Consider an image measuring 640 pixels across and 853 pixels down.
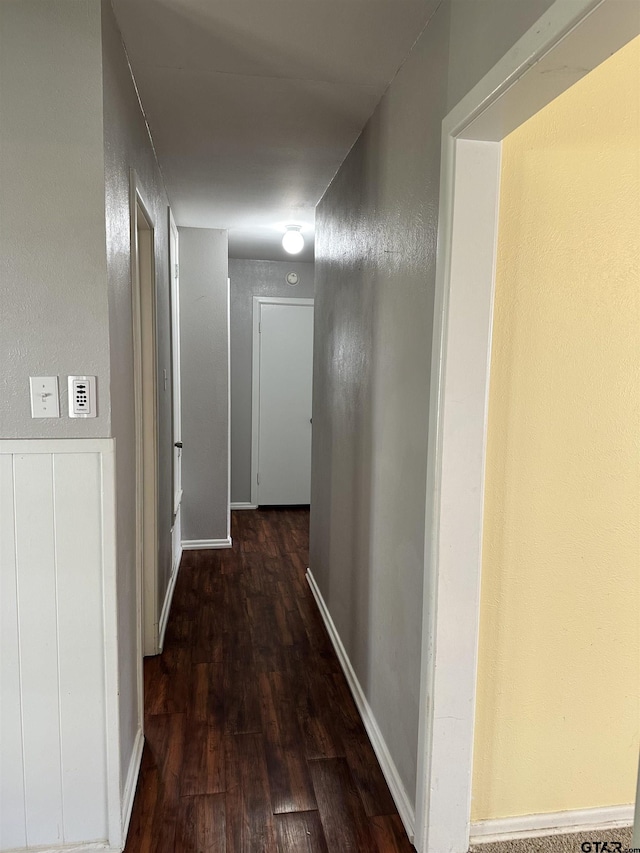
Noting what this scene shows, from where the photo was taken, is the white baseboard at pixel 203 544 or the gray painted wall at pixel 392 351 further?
the white baseboard at pixel 203 544

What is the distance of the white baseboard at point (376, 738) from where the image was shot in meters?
1.75

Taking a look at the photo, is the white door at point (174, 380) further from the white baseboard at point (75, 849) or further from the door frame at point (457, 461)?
the door frame at point (457, 461)

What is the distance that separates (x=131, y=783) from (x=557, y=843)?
128 centimetres

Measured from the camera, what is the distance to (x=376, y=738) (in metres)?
2.10

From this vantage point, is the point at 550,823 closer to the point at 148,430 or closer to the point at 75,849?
the point at 75,849

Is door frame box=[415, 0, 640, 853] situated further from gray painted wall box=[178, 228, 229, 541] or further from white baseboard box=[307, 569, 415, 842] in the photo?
gray painted wall box=[178, 228, 229, 541]

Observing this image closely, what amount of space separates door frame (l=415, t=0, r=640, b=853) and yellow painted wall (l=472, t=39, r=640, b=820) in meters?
0.08

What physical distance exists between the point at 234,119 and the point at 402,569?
1.79m

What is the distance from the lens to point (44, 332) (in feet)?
4.95

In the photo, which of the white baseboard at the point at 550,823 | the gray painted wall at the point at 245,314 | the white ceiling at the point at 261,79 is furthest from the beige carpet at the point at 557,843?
the gray painted wall at the point at 245,314

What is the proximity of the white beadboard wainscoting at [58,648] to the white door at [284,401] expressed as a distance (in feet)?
13.1

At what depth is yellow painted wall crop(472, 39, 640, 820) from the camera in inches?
60.9

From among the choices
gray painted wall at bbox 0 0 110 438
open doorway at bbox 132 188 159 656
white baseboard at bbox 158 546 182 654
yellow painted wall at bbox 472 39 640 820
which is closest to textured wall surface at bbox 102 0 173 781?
gray painted wall at bbox 0 0 110 438

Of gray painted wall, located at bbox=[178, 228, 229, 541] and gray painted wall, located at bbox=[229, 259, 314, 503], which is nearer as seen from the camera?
gray painted wall, located at bbox=[178, 228, 229, 541]
